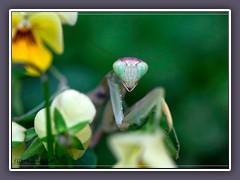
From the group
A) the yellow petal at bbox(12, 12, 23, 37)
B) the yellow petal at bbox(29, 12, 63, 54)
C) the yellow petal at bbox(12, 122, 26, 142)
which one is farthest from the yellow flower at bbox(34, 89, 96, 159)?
the yellow petal at bbox(12, 12, 23, 37)

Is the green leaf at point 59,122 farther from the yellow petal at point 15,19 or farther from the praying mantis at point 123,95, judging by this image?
the yellow petal at point 15,19

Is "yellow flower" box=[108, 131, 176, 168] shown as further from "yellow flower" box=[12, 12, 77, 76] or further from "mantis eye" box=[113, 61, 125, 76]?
"yellow flower" box=[12, 12, 77, 76]

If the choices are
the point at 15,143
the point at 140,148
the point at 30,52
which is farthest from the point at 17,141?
the point at 140,148

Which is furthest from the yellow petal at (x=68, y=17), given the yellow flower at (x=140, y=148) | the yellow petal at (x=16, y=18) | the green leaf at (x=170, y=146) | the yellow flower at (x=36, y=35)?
the yellow flower at (x=140, y=148)

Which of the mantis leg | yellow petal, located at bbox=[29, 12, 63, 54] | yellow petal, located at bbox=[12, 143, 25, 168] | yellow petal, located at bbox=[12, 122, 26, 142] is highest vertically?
yellow petal, located at bbox=[29, 12, 63, 54]
